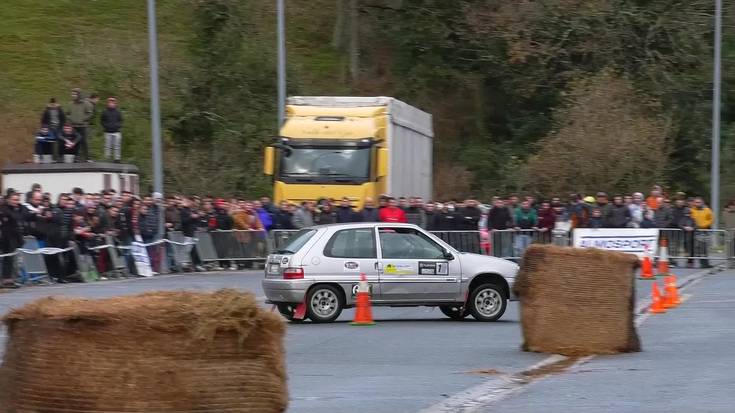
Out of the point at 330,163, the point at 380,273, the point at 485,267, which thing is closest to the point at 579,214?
the point at 330,163

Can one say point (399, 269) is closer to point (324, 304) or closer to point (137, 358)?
point (324, 304)

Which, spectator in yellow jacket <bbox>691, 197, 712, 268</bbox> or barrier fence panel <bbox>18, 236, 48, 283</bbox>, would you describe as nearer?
barrier fence panel <bbox>18, 236, 48, 283</bbox>

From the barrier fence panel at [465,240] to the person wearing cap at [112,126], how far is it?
27.5 feet

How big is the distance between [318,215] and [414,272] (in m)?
13.1

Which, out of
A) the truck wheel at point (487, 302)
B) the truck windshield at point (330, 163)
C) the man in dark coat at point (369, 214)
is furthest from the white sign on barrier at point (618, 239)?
the truck wheel at point (487, 302)

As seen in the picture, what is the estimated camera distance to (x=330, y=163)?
113 feet

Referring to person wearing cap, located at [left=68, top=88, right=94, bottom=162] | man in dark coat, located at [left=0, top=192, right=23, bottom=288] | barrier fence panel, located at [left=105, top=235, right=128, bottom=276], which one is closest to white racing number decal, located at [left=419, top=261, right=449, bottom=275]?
man in dark coat, located at [left=0, top=192, right=23, bottom=288]

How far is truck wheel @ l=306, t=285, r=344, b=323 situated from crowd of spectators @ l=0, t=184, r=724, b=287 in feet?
29.5

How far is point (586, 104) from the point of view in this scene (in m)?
47.7

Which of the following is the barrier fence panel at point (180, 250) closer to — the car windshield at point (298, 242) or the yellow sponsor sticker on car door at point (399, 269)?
the car windshield at point (298, 242)

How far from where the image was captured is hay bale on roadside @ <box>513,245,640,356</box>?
1532cm

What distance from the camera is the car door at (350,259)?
65.2ft

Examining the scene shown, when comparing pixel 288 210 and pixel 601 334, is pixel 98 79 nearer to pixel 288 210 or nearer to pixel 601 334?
pixel 288 210

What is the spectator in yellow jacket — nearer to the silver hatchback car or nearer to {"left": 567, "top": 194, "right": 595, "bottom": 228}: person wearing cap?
{"left": 567, "top": 194, "right": 595, "bottom": 228}: person wearing cap
